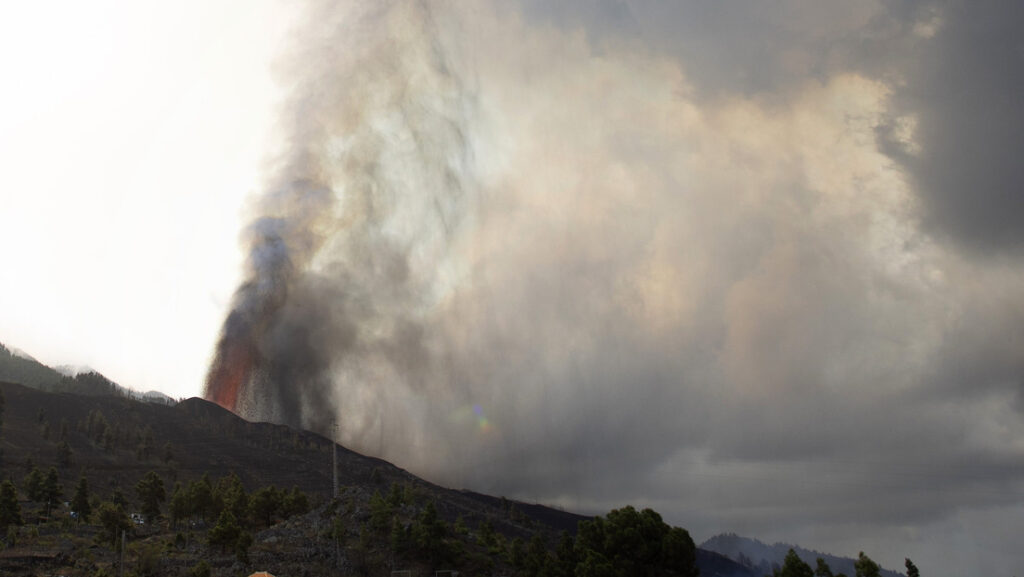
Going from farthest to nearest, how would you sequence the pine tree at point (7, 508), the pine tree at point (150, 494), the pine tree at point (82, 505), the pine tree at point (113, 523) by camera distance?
the pine tree at point (150, 494) → the pine tree at point (82, 505) → the pine tree at point (113, 523) → the pine tree at point (7, 508)

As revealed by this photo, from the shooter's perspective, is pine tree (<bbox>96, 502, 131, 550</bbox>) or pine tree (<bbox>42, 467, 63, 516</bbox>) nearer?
pine tree (<bbox>96, 502, 131, 550</bbox>)

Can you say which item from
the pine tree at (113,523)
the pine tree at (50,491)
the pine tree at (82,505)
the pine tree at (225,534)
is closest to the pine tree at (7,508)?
the pine tree at (113,523)

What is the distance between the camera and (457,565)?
14150cm

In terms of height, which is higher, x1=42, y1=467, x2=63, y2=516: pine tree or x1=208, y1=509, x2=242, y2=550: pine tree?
x1=42, y1=467, x2=63, y2=516: pine tree

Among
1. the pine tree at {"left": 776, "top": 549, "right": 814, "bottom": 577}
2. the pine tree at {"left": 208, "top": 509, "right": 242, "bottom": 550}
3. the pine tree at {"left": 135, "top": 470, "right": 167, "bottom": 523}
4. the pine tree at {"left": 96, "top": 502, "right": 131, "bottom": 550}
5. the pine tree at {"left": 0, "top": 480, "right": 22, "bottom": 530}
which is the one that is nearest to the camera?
the pine tree at {"left": 776, "top": 549, "right": 814, "bottom": 577}

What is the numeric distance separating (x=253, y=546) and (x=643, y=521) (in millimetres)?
74620

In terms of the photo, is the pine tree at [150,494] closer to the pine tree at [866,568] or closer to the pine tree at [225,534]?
the pine tree at [225,534]

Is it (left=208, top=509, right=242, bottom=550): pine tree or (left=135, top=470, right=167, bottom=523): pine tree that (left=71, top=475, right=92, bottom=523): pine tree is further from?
(left=208, top=509, right=242, bottom=550): pine tree

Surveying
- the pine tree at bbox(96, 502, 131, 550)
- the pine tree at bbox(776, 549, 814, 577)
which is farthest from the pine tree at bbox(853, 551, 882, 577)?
the pine tree at bbox(96, 502, 131, 550)

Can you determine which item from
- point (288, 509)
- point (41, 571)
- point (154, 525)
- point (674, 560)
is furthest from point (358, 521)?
point (674, 560)

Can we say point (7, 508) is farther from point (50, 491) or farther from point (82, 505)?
point (50, 491)

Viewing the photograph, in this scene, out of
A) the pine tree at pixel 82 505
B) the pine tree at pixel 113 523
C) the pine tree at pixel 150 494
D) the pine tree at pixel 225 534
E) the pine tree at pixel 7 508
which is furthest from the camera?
the pine tree at pixel 150 494

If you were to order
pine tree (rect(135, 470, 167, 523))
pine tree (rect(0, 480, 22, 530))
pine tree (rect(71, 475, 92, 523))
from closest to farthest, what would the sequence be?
1. pine tree (rect(0, 480, 22, 530))
2. pine tree (rect(71, 475, 92, 523))
3. pine tree (rect(135, 470, 167, 523))

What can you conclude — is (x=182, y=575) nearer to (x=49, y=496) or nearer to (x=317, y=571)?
(x=317, y=571)
